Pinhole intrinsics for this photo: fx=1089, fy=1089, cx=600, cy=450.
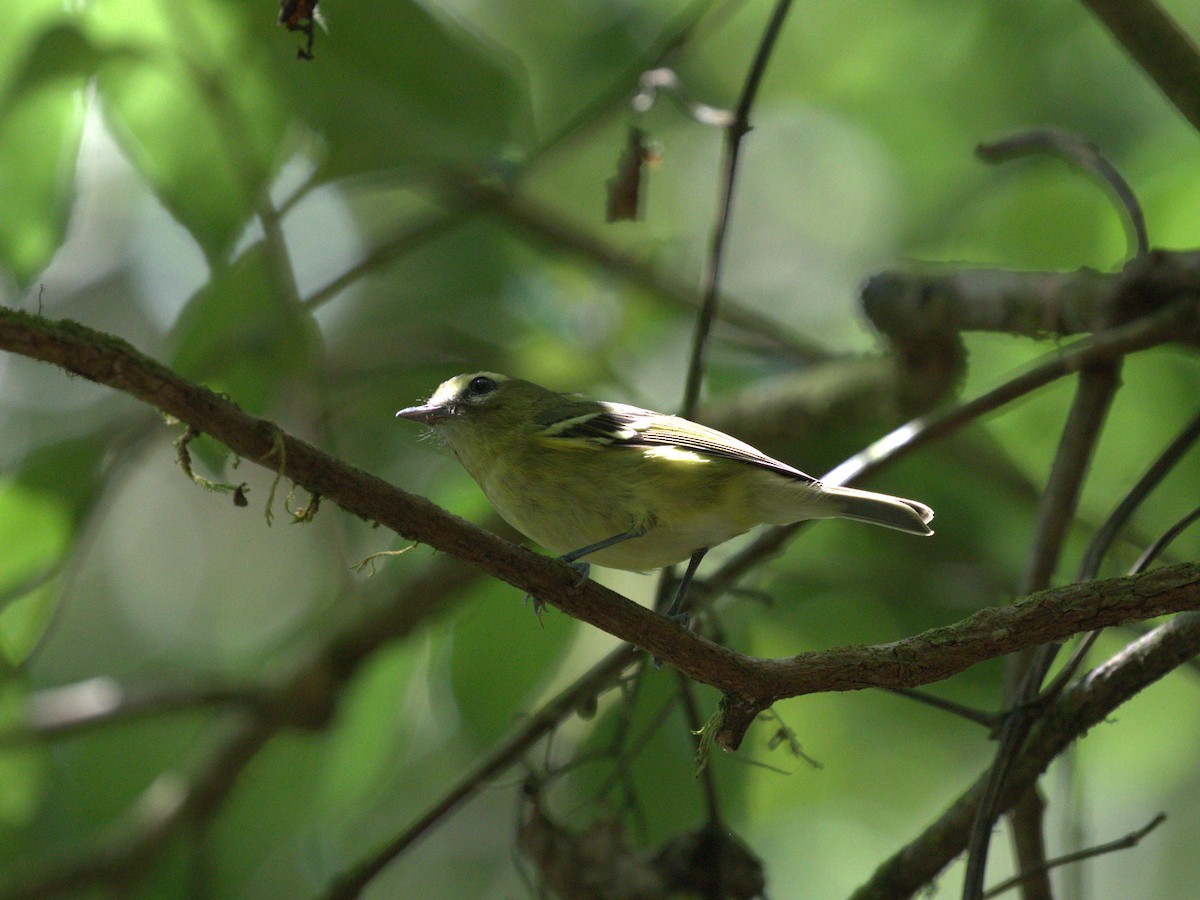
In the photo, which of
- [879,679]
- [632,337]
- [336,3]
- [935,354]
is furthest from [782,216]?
[879,679]

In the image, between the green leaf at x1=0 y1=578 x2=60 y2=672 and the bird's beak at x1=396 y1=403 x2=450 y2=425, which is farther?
the bird's beak at x1=396 y1=403 x2=450 y2=425

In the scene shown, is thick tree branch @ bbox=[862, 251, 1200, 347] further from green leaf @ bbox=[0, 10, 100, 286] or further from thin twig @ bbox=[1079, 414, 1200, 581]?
green leaf @ bbox=[0, 10, 100, 286]

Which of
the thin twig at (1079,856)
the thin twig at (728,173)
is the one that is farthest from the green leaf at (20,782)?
the thin twig at (1079,856)

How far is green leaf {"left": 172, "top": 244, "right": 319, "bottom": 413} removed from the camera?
135 inches

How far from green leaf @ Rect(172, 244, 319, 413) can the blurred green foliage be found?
0.05 feet

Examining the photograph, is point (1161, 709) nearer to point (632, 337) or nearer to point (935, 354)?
point (935, 354)

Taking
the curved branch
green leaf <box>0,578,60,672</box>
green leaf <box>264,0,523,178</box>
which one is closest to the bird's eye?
green leaf <box>264,0,523,178</box>

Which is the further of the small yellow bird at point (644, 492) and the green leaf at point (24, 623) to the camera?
the green leaf at point (24, 623)

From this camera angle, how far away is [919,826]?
5.59 metres

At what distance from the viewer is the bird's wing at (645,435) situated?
3.16 m

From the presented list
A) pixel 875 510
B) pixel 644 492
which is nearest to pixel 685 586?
pixel 644 492

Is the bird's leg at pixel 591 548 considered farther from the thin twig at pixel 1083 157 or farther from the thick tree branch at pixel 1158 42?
the thick tree branch at pixel 1158 42

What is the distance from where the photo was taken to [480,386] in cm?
362

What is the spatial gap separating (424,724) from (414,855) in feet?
9.20
